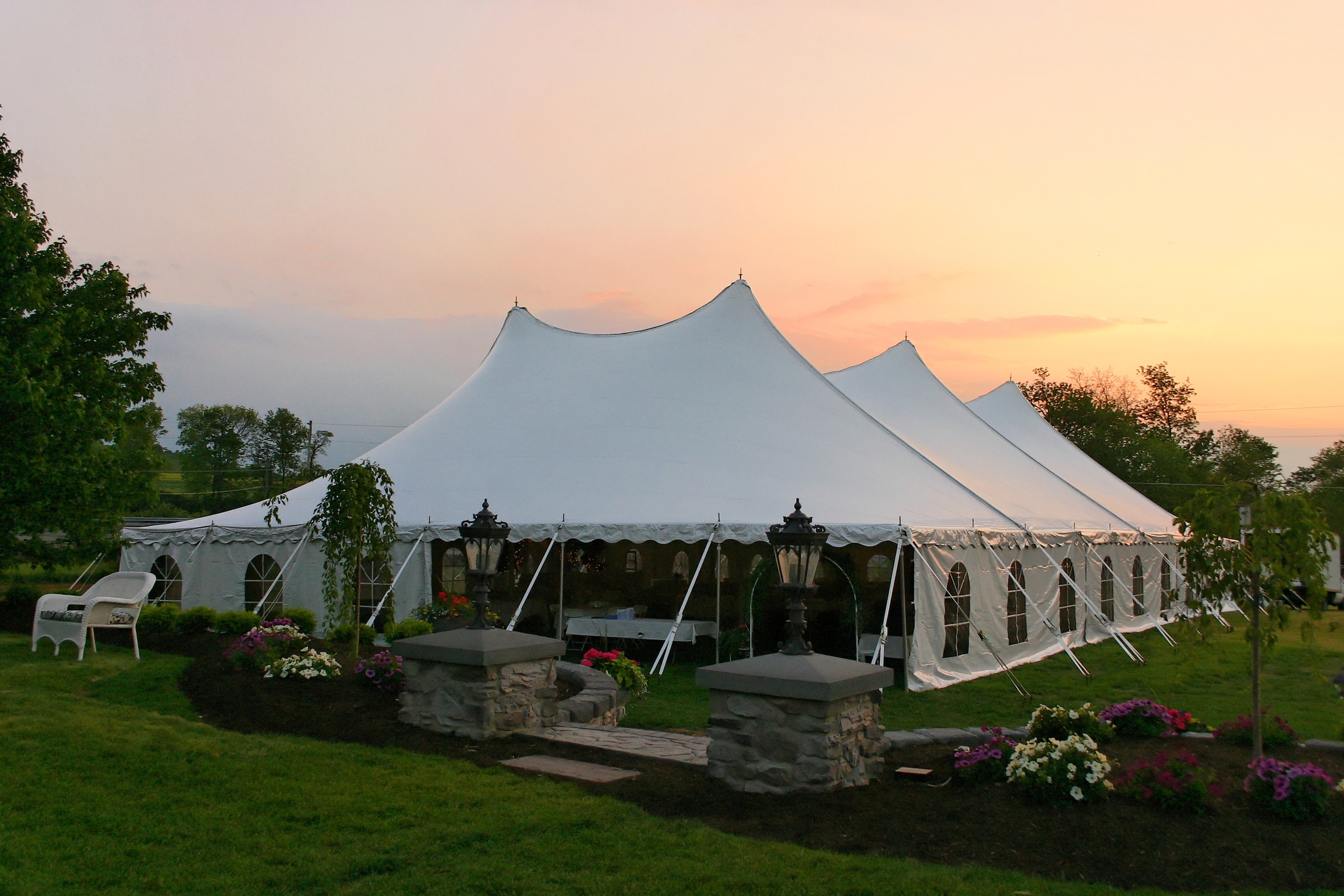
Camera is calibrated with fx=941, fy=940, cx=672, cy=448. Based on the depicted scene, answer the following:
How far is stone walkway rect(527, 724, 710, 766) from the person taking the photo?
219 inches

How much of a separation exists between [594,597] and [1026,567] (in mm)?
6681

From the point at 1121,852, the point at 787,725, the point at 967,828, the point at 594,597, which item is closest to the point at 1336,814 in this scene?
the point at 1121,852

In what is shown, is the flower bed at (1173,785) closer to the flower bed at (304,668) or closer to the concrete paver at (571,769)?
the concrete paver at (571,769)

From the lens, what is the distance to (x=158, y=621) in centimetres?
1044

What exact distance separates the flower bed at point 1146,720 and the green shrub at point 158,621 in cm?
948

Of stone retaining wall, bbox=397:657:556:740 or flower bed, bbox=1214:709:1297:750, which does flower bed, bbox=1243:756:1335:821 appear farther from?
stone retaining wall, bbox=397:657:556:740

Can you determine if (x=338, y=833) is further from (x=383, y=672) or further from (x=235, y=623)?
(x=235, y=623)

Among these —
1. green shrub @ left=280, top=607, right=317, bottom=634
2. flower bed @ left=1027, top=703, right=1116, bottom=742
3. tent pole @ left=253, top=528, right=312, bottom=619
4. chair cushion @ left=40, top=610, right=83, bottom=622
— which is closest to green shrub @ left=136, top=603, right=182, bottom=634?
tent pole @ left=253, top=528, right=312, bottom=619

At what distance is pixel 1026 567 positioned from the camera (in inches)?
457

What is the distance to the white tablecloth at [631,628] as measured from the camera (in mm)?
10719

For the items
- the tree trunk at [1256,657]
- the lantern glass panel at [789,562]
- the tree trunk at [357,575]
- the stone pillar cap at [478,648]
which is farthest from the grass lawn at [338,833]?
the tree trunk at [357,575]

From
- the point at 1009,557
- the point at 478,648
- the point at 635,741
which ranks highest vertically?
the point at 1009,557

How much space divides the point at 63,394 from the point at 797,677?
11.0m

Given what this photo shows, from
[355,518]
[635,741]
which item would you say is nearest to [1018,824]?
[635,741]
